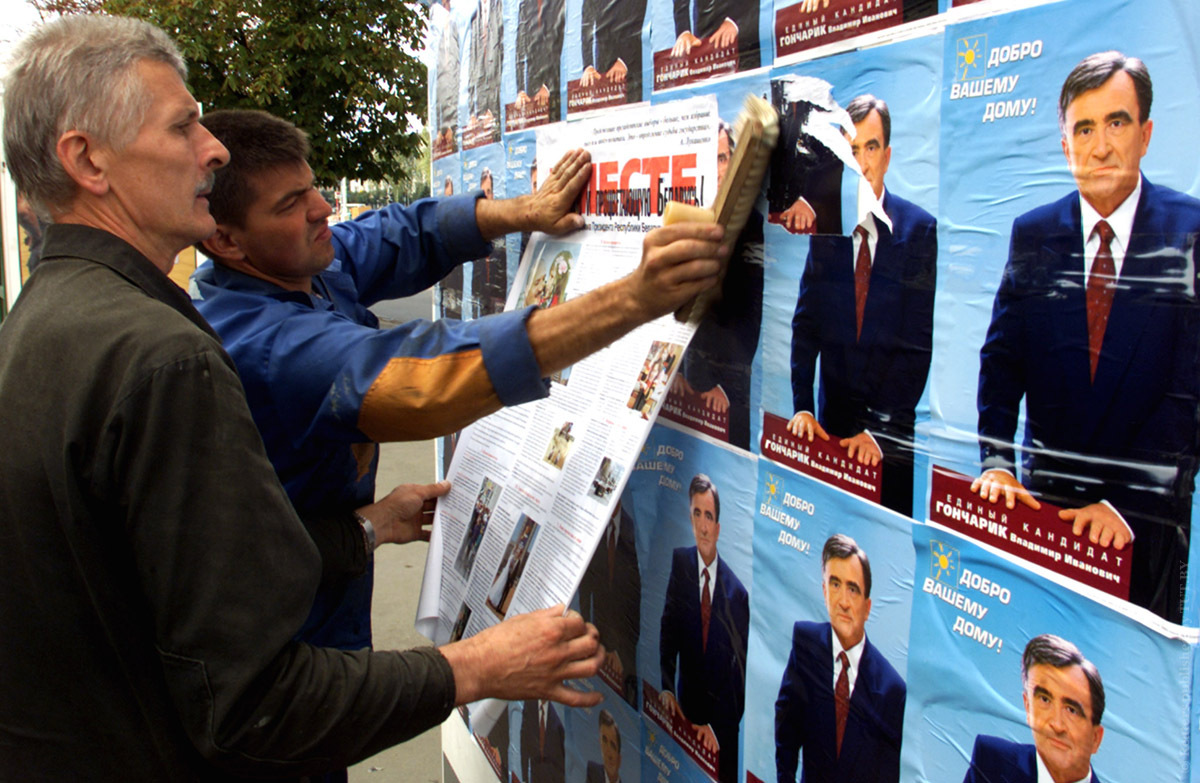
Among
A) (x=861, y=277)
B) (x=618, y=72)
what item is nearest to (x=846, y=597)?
(x=861, y=277)

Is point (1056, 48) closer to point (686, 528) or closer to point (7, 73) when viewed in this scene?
point (686, 528)

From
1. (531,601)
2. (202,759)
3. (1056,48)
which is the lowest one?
(202,759)

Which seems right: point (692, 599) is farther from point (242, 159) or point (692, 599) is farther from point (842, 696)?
point (242, 159)

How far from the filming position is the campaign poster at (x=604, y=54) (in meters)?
1.47

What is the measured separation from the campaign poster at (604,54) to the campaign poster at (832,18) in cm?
38

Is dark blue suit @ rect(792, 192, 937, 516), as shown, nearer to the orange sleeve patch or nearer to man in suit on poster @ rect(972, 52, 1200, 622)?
man in suit on poster @ rect(972, 52, 1200, 622)

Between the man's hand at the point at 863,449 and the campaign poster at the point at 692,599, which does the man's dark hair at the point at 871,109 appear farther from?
the campaign poster at the point at 692,599

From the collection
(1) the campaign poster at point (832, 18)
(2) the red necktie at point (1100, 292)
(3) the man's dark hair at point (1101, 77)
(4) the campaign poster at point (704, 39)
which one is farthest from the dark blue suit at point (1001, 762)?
(4) the campaign poster at point (704, 39)

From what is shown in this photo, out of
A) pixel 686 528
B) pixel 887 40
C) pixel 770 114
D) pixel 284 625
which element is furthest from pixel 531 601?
pixel 887 40

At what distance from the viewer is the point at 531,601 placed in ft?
4.42

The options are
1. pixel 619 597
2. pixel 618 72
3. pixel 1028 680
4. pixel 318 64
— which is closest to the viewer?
pixel 1028 680

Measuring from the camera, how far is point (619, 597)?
1.70 m

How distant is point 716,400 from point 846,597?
37cm

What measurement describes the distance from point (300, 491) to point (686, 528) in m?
0.76
